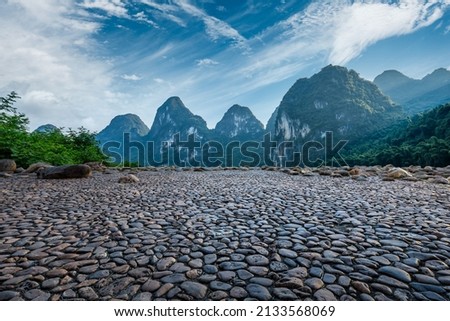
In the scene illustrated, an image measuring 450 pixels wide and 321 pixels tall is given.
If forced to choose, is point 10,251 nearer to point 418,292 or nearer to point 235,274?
point 235,274

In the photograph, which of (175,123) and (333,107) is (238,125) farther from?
(333,107)

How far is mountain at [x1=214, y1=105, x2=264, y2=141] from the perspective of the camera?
130 metres

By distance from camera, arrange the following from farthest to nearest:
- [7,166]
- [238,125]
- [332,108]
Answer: [238,125]
[332,108]
[7,166]

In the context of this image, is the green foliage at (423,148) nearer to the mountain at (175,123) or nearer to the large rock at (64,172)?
the large rock at (64,172)

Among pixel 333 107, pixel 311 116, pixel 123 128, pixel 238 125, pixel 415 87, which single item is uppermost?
pixel 415 87

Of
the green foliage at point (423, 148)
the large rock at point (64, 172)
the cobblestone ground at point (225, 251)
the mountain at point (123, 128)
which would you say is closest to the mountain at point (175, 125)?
the mountain at point (123, 128)

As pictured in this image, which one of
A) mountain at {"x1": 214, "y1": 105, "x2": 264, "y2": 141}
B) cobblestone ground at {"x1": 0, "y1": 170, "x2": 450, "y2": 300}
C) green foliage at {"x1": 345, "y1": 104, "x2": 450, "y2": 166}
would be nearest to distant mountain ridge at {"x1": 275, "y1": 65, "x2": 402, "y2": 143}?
mountain at {"x1": 214, "y1": 105, "x2": 264, "y2": 141}

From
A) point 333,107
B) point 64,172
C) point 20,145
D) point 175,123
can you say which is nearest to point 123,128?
point 175,123

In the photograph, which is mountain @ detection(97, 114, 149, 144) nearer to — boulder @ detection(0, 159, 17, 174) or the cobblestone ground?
boulder @ detection(0, 159, 17, 174)

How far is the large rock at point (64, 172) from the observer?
9136 mm

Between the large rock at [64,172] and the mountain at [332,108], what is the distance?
239 ft

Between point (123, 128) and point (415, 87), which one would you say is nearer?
point (415, 87)

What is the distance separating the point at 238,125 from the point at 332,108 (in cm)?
5584

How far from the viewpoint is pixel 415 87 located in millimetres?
137750
